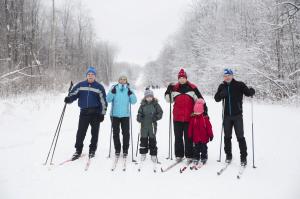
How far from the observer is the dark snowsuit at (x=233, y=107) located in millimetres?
5504

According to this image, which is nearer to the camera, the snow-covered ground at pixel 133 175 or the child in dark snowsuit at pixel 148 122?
the snow-covered ground at pixel 133 175

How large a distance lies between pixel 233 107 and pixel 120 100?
2.62m

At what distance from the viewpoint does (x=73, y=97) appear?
6074mm

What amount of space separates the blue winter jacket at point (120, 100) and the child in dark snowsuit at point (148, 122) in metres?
0.34

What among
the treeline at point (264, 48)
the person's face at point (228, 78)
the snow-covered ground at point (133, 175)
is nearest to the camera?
the snow-covered ground at point (133, 175)

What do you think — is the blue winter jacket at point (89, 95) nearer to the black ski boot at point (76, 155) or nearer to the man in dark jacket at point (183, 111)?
the black ski boot at point (76, 155)

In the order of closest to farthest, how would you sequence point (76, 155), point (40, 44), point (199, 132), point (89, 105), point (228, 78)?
point (199, 132)
point (228, 78)
point (76, 155)
point (89, 105)
point (40, 44)

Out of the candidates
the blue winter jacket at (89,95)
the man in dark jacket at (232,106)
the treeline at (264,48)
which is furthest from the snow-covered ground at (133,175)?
the treeline at (264,48)

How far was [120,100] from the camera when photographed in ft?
19.8

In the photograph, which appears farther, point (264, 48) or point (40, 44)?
point (40, 44)

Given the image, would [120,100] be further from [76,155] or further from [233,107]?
[233,107]

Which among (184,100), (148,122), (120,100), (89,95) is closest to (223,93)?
(184,100)

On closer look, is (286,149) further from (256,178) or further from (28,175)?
(28,175)

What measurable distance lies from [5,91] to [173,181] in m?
11.2
